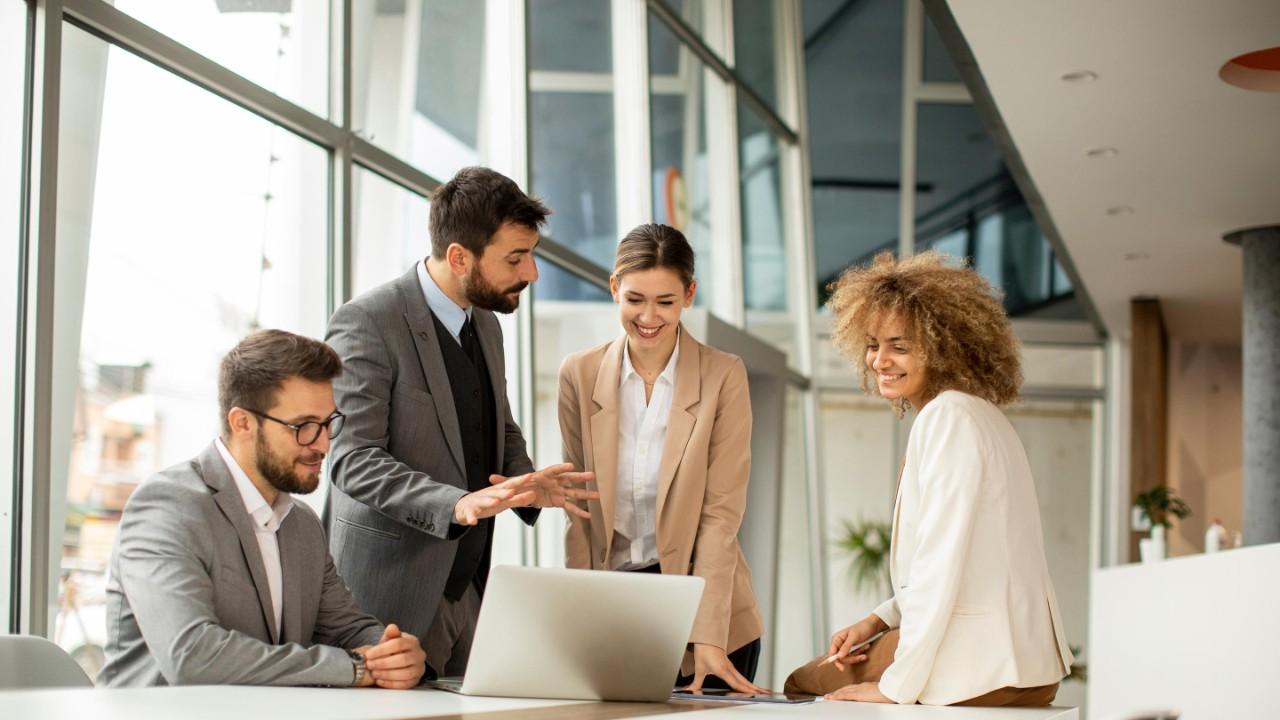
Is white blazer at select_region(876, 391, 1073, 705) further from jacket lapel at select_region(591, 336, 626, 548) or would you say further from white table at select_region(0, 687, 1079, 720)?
jacket lapel at select_region(591, 336, 626, 548)

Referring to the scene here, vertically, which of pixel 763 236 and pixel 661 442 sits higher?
pixel 763 236

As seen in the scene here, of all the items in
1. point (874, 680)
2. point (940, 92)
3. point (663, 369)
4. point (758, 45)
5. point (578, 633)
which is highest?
point (940, 92)

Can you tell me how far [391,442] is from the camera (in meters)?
2.77

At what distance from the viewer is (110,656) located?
7.42ft

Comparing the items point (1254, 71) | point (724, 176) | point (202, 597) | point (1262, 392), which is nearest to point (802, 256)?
point (724, 176)

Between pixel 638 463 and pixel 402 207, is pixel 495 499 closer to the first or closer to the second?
pixel 638 463

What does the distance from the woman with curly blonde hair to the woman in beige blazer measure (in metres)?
0.48

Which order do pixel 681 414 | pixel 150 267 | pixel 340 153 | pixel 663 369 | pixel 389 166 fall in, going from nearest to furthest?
pixel 681 414 → pixel 663 369 → pixel 150 267 → pixel 340 153 → pixel 389 166

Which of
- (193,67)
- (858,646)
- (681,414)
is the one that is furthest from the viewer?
(193,67)

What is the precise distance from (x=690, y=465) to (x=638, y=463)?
0.13 m

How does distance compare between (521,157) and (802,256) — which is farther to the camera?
(802,256)

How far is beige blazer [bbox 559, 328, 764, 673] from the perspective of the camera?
2.96m

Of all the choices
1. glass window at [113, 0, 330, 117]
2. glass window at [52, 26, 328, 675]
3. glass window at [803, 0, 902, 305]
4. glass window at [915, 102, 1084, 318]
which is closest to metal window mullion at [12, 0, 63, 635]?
glass window at [52, 26, 328, 675]

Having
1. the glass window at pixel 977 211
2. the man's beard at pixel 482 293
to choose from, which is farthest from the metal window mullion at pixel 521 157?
the glass window at pixel 977 211
